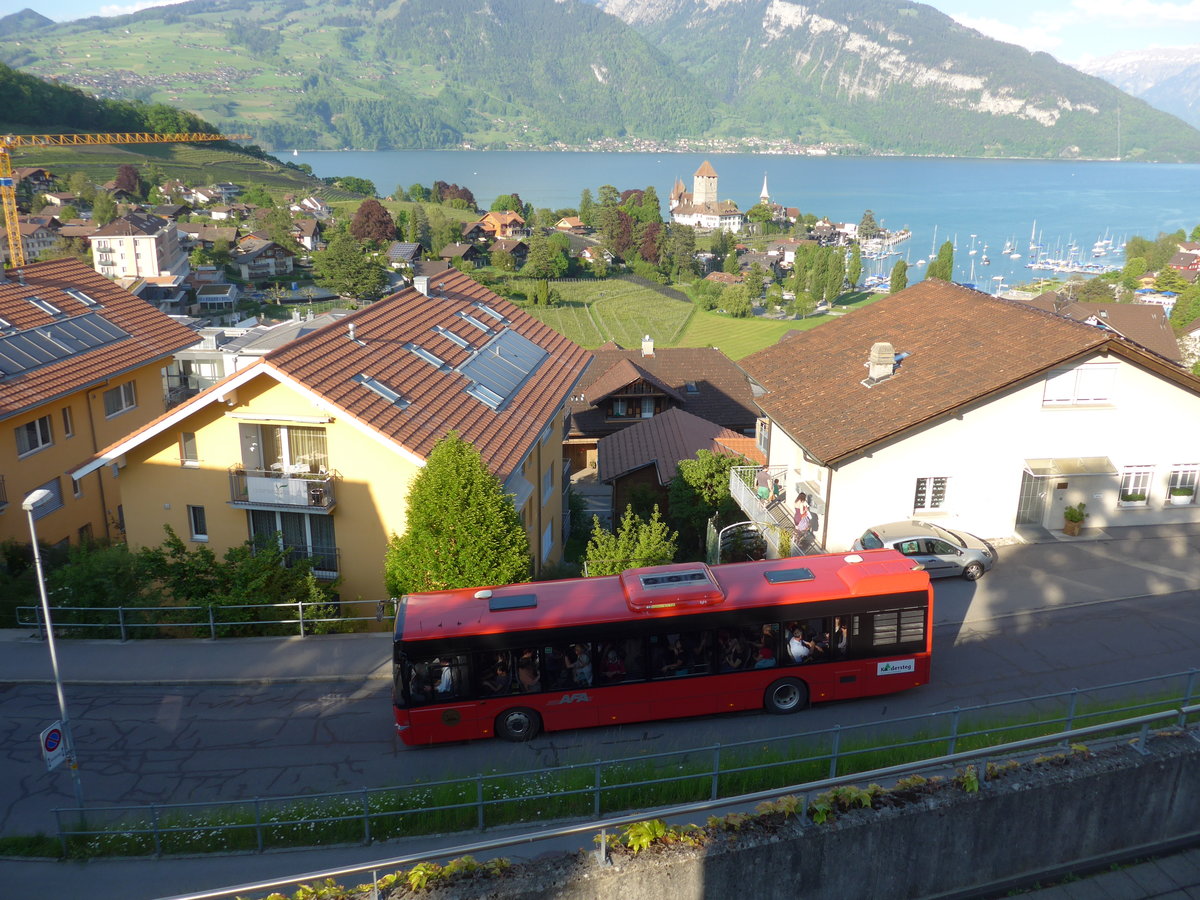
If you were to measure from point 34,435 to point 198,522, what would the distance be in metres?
7.15

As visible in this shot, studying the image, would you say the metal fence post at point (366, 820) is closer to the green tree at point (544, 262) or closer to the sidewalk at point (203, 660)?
the sidewalk at point (203, 660)

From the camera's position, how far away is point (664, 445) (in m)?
36.7

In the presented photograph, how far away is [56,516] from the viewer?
78.5ft

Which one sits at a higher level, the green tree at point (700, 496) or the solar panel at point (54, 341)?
the solar panel at point (54, 341)

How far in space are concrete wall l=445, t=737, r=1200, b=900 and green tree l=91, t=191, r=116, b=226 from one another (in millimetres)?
150409

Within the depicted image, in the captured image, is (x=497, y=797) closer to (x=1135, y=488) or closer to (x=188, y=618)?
(x=188, y=618)

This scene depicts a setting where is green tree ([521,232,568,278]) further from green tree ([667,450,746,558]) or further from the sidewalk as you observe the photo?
the sidewalk

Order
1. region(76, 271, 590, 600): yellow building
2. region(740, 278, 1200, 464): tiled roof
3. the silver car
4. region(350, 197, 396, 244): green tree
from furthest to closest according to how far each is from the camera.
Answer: region(350, 197, 396, 244): green tree < region(740, 278, 1200, 464): tiled roof < the silver car < region(76, 271, 590, 600): yellow building

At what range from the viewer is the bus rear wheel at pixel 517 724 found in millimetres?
13695

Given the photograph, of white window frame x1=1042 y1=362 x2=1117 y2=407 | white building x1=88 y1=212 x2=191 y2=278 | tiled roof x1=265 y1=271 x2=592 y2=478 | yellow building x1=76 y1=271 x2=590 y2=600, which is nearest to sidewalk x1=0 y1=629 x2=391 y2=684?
yellow building x1=76 y1=271 x2=590 y2=600

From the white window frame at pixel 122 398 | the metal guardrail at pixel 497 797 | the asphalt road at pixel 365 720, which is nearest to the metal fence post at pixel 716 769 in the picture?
the metal guardrail at pixel 497 797

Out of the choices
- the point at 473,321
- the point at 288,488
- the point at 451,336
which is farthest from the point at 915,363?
the point at 288,488

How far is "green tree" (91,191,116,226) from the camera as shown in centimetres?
13425

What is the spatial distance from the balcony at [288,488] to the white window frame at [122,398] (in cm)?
1048
